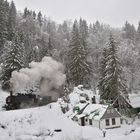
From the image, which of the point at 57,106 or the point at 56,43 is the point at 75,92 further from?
the point at 56,43

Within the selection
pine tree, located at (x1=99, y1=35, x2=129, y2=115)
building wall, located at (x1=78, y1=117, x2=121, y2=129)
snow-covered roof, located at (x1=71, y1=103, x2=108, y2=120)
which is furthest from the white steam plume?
pine tree, located at (x1=99, y1=35, x2=129, y2=115)

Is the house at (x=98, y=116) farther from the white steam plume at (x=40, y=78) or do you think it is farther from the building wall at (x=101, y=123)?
the white steam plume at (x=40, y=78)

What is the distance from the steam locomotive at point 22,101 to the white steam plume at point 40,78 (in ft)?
8.16

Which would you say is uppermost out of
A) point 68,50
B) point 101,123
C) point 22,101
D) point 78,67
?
point 68,50

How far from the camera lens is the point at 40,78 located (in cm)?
5019

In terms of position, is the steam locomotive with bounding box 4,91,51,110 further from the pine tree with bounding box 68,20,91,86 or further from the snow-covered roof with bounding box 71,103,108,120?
the pine tree with bounding box 68,20,91,86

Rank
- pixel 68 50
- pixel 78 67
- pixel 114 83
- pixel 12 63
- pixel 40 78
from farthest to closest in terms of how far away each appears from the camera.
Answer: pixel 68 50 < pixel 78 67 < pixel 40 78 < pixel 12 63 < pixel 114 83

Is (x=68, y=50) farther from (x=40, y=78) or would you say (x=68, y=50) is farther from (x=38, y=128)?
(x=38, y=128)

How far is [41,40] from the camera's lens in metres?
89.4

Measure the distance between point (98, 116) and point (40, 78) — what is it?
15778 mm

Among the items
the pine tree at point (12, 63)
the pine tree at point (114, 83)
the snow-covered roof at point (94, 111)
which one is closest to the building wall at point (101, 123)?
the snow-covered roof at point (94, 111)

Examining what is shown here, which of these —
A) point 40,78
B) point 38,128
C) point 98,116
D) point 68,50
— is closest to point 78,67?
point 40,78

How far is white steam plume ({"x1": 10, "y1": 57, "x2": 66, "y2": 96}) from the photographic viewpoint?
143 ft

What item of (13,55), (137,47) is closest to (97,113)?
(13,55)
